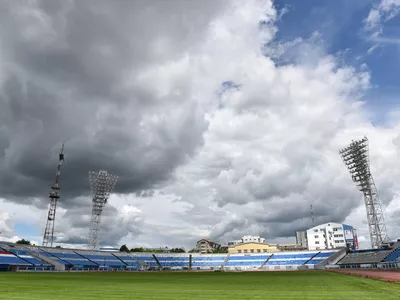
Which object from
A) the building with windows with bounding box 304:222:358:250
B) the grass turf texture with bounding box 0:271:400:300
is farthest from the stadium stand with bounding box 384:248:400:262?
the building with windows with bounding box 304:222:358:250

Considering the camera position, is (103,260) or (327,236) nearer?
(103,260)

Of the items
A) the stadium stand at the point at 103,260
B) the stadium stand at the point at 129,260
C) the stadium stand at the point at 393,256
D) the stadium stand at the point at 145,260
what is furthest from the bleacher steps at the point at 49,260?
the stadium stand at the point at 393,256

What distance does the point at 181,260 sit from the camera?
12419 cm

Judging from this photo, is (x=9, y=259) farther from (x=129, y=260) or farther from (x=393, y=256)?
(x=393, y=256)

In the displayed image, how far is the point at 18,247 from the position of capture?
90250mm

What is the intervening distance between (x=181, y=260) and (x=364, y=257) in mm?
66667

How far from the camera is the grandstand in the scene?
8144 cm

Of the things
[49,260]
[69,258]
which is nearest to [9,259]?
[49,260]

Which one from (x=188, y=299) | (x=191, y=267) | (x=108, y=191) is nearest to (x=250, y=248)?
(x=191, y=267)

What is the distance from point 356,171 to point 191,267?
67992 mm

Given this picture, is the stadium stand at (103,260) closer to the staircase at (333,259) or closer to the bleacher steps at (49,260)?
the bleacher steps at (49,260)

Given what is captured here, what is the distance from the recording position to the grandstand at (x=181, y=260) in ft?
267

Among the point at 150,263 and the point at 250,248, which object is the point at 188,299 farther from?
the point at 250,248

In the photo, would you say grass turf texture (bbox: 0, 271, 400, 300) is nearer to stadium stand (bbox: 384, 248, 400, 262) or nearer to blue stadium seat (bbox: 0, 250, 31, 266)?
blue stadium seat (bbox: 0, 250, 31, 266)
